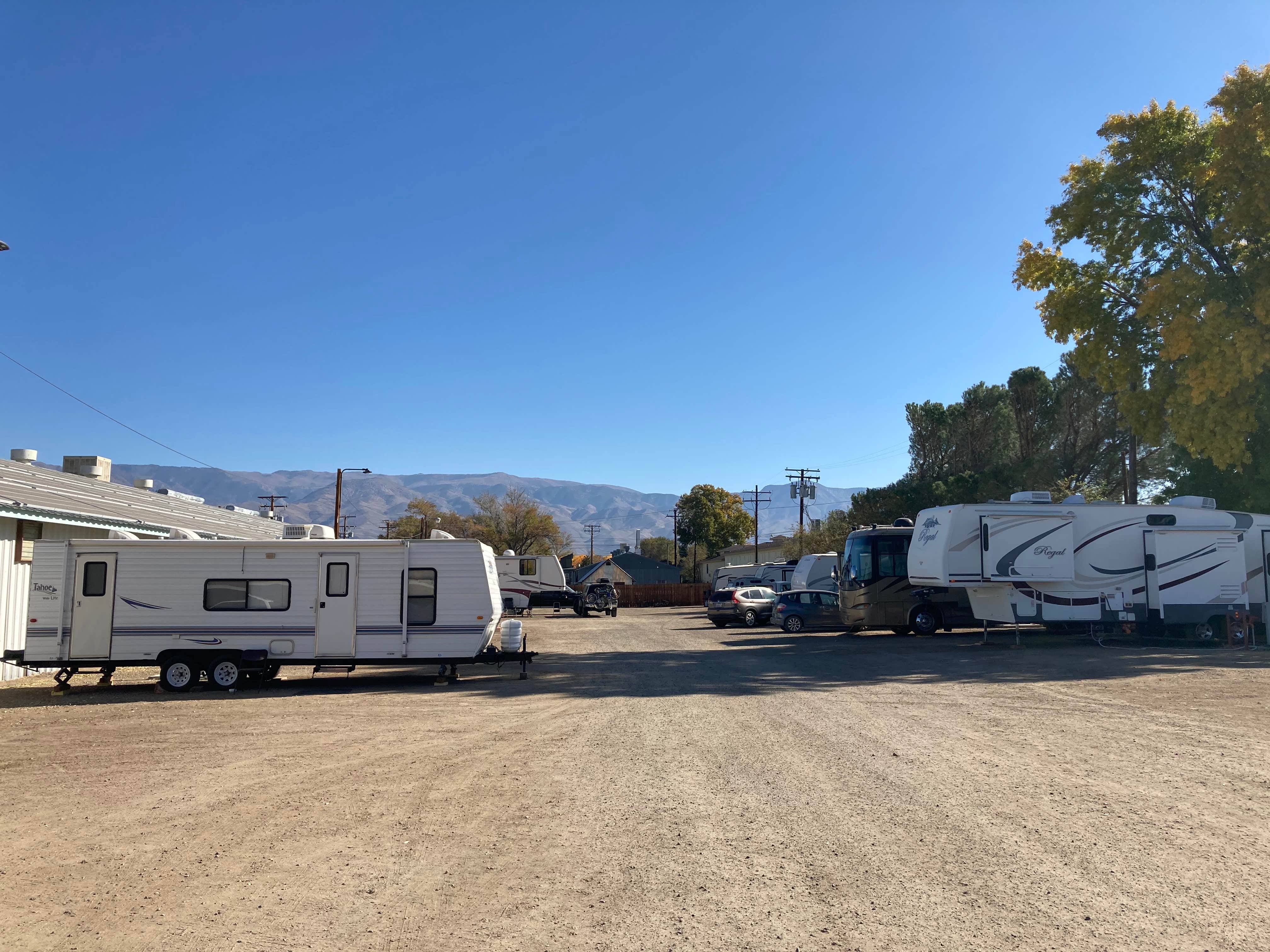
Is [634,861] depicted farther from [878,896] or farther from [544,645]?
[544,645]

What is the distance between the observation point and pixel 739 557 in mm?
81938

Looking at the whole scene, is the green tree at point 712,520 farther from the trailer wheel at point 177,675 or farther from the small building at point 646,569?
the trailer wheel at point 177,675

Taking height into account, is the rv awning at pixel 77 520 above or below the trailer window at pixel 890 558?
above

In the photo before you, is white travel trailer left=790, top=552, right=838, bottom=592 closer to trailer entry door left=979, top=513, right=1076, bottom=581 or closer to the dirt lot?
trailer entry door left=979, top=513, right=1076, bottom=581

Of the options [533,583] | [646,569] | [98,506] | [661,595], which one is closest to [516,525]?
[646,569]

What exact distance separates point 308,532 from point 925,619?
17.0 meters

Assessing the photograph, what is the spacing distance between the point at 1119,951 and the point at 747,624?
27.7m

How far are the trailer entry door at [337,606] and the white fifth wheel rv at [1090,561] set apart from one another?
13414 millimetres

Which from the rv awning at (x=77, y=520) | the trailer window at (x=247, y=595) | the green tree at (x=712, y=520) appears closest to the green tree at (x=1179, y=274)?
the trailer window at (x=247, y=595)

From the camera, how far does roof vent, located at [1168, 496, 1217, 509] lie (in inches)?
853

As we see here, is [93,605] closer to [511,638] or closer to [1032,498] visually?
[511,638]

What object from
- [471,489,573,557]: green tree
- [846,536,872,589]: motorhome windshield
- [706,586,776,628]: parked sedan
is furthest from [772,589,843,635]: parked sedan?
[471,489,573,557]: green tree

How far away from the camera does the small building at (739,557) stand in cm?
7550

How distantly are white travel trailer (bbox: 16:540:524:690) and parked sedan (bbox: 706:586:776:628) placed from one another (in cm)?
1768
